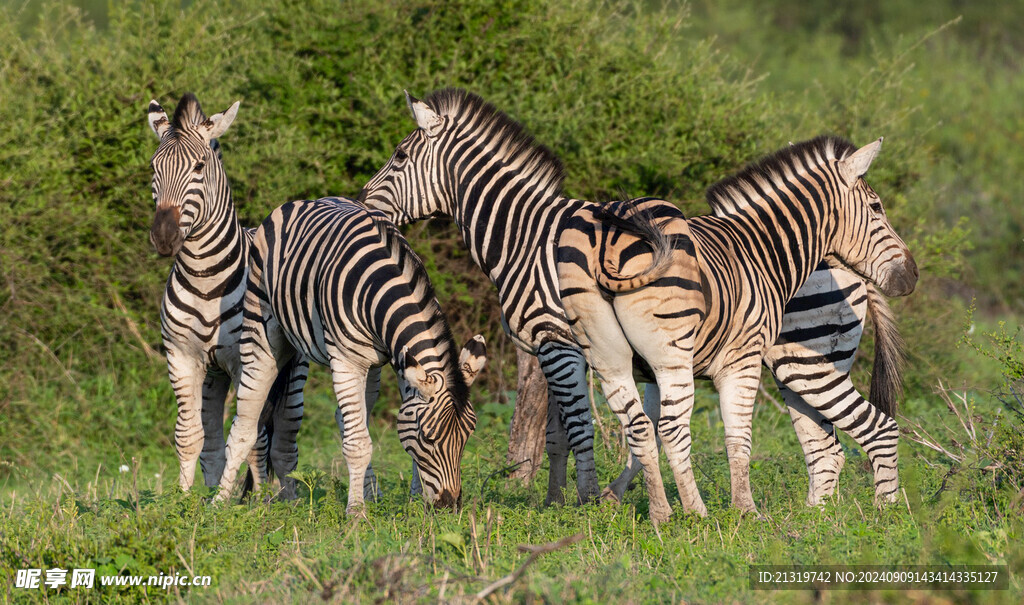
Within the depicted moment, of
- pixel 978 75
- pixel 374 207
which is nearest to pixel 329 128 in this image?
pixel 374 207

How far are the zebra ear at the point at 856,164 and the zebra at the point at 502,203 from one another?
1.57 meters

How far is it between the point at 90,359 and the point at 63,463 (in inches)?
47.4

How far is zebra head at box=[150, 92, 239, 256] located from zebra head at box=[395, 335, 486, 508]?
1950mm

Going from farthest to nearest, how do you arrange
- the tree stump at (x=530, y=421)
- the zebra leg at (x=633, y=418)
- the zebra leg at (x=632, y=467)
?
1. the tree stump at (x=530, y=421)
2. the zebra leg at (x=632, y=467)
3. the zebra leg at (x=633, y=418)

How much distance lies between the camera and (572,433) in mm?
6109

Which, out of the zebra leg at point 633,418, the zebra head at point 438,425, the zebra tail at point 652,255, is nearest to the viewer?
the zebra tail at point 652,255

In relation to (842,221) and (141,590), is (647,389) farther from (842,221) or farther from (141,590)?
(141,590)

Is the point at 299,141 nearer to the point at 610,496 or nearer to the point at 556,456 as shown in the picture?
the point at 556,456

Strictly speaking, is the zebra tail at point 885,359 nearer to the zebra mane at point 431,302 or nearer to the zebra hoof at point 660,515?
the zebra hoof at point 660,515

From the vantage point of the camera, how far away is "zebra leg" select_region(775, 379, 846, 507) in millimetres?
6406

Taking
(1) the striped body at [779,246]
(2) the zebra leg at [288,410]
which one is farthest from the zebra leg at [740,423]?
(2) the zebra leg at [288,410]

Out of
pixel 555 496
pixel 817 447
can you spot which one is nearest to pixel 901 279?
pixel 817 447

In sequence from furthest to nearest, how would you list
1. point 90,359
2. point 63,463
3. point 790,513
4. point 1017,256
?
point 1017,256, point 90,359, point 63,463, point 790,513

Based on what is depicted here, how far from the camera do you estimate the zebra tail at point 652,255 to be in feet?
16.2
